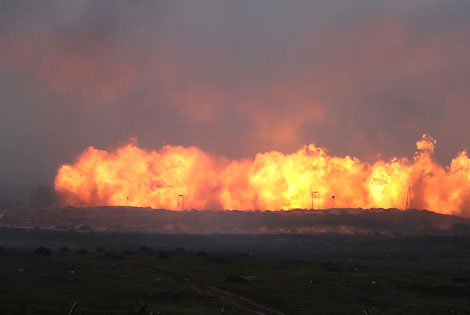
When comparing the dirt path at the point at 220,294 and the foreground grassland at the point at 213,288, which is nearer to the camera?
the foreground grassland at the point at 213,288

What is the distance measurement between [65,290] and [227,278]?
90.9 ft

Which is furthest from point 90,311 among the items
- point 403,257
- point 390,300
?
point 403,257

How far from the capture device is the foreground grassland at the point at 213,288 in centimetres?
6944

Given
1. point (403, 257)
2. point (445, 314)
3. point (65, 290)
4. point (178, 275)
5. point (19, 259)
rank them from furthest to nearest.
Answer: point (403, 257), point (19, 259), point (178, 275), point (65, 290), point (445, 314)

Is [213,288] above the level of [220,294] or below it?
above

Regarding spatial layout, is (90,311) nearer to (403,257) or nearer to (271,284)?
(271,284)

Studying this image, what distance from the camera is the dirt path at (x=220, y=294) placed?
71.0 m

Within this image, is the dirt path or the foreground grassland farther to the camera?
the dirt path

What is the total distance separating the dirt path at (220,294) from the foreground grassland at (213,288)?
143 millimetres

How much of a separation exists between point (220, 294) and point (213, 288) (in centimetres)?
595

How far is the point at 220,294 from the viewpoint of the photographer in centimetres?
8212

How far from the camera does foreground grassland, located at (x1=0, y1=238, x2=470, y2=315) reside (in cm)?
6944

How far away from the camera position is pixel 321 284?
94250 millimetres

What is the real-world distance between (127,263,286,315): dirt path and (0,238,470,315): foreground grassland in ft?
0.47
